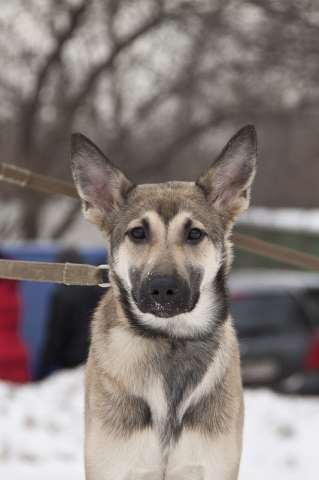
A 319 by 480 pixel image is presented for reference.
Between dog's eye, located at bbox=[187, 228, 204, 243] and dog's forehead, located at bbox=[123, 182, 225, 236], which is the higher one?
dog's forehead, located at bbox=[123, 182, 225, 236]

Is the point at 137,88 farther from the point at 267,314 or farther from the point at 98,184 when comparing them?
the point at 98,184

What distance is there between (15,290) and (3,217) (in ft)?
15.2

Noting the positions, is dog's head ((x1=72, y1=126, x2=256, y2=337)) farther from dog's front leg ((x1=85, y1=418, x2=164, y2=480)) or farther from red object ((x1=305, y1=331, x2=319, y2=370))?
red object ((x1=305, y1=331, x2=319, y2=370))

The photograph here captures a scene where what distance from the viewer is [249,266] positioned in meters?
23.3

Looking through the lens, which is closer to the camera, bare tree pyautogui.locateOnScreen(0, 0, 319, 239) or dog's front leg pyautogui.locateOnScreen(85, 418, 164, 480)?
dog's front leg pyautogui.locateOnScreen(85, 418, 164, 480)

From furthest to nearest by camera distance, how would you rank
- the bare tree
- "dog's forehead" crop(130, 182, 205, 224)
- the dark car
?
the bare tree < the dark car < "dog's forehead" crop(130, 182, 205, 224)

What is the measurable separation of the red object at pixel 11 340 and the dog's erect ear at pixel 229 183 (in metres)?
6.45

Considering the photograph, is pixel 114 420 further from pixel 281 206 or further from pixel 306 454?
pixel 281 206

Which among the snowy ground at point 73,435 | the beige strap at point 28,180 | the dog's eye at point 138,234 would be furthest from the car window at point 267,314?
the dog's eye at point 138,234

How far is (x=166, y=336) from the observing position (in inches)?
128

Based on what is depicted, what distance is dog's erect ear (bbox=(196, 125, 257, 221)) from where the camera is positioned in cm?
339

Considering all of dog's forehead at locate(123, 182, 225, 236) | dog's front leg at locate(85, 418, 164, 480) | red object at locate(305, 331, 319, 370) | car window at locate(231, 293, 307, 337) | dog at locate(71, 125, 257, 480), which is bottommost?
red object at locate(305, 331, 319, 370)

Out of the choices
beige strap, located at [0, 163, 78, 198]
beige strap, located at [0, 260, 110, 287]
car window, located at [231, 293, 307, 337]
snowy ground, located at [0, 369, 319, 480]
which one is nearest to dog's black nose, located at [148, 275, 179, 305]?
beige strap, located at [0, 260, 110, 287]

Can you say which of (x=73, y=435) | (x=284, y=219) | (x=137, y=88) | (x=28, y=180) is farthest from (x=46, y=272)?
(x=284, y=219)
